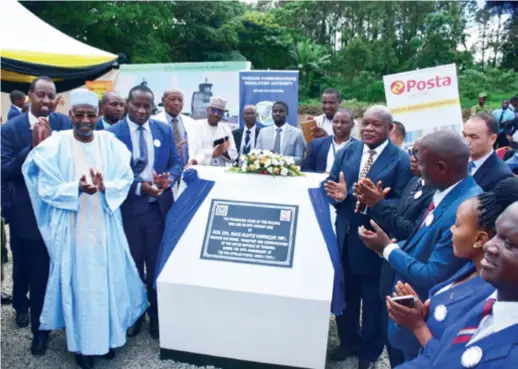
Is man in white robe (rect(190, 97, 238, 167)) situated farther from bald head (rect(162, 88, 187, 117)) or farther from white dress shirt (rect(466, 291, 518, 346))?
white dress shirt (rect(466, 291, 518, 346))

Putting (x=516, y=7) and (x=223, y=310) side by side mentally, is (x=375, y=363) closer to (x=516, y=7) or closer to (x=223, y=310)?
(x=223, y=310)

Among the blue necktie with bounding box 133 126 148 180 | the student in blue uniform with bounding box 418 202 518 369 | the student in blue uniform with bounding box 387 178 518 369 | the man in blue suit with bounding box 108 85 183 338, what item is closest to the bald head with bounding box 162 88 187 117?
the man in blue suit with bounding box 108 85 183 338

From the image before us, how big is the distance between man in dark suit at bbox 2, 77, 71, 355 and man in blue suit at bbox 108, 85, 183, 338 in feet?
2.17

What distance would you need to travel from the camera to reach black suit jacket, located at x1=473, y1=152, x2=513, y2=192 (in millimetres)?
3518

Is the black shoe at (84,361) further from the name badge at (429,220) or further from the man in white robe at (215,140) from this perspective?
the name badge at (429,220)

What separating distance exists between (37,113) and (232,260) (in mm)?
2185

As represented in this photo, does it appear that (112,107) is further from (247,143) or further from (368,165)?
(368,165)

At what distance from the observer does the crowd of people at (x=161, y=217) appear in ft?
7.61

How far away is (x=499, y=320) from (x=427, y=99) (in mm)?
5815

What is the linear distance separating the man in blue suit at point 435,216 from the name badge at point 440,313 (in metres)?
0.34

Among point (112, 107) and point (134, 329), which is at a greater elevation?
point (112, 107)

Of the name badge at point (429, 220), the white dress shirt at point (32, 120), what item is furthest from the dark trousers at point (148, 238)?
the name badge at point (429, 220)

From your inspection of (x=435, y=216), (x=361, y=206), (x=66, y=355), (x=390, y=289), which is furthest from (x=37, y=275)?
(x=435, y=216)

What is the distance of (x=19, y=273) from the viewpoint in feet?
13.8
